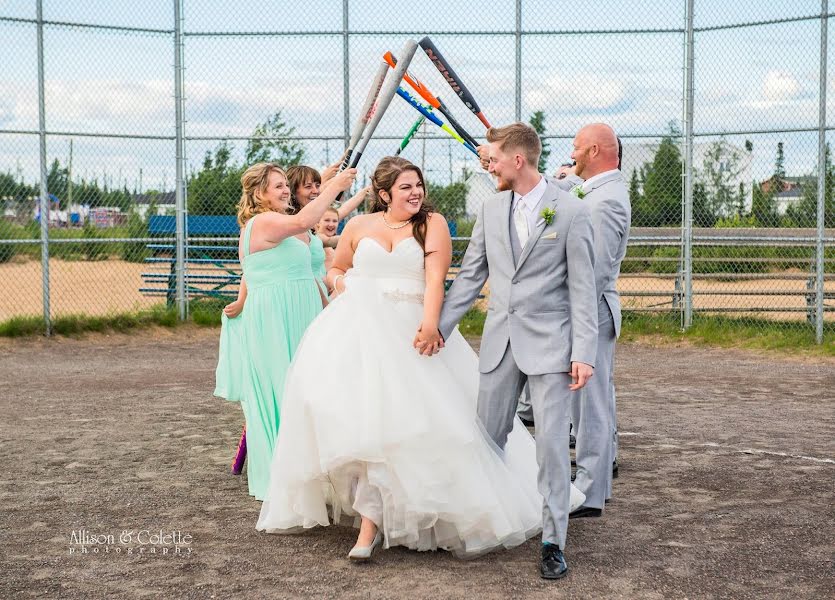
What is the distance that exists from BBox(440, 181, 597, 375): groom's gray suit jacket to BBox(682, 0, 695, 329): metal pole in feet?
26.7

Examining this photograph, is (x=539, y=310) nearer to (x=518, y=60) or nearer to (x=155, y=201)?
(x=518, y=60)

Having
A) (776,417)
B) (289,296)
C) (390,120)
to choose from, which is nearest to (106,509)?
(289,296)

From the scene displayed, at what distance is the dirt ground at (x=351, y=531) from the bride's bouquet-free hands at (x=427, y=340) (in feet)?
3.05

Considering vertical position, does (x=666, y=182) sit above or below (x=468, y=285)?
above

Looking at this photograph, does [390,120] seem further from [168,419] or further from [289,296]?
[289,296]

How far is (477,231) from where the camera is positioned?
4863 mm

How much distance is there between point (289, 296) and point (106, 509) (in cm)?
151

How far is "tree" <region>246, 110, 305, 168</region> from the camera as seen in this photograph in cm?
1308

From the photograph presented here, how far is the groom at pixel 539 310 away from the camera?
177 inches

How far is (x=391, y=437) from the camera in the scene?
4.62 metres

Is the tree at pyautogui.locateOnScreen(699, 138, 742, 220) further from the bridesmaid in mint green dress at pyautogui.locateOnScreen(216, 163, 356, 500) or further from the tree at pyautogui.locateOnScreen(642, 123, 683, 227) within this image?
the bridesmaid in mint green dress at pyautogui.locateOnScreen(216, 163, 356, 500)

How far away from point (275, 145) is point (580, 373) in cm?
939

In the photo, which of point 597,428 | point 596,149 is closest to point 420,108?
point 596,149

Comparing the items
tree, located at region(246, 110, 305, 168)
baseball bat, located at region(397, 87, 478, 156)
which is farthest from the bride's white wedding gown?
tree, located at region(246, 110, 305, 168)
